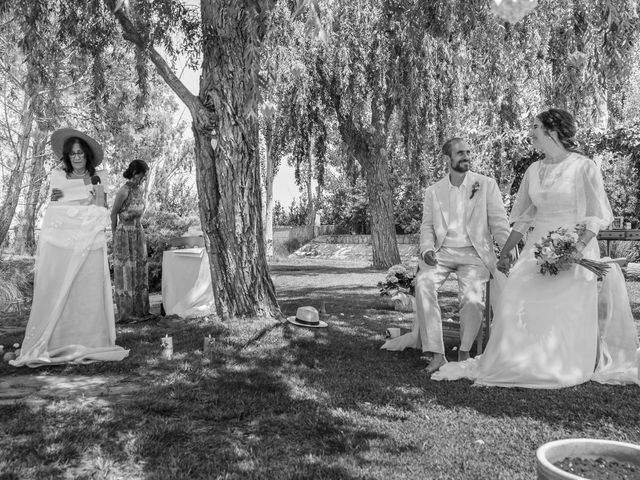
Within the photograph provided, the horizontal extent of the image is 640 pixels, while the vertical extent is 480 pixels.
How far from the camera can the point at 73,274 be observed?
582cm

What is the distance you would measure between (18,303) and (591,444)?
10264 mm

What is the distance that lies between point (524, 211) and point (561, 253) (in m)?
0.79

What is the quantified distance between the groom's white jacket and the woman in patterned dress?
409cm

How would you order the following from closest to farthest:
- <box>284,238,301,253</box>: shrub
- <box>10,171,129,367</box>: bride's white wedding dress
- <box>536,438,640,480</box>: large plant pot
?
<box>536,438,640,480</box>: large plant pot → <box>10,171,129,367</box>: bride's white wedding dress → <box>284,238,301,253</box>: shrub

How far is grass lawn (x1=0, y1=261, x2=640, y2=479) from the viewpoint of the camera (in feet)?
9.96

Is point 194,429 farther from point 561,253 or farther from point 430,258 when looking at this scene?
point 561,253

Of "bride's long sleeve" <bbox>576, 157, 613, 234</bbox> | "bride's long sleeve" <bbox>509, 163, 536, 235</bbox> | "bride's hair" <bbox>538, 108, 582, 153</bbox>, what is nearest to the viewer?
"bride's long sleeve" <bbox>576, 157, 613, 234</bbox>

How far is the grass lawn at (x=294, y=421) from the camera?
120 inches

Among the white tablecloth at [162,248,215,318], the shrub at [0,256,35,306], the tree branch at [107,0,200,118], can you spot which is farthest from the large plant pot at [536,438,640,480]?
the shrub at [0,256,35,306]

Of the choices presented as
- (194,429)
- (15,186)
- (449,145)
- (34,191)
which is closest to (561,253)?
(449,145)

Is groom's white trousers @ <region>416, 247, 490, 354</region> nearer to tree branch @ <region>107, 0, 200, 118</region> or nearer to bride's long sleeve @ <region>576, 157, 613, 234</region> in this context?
bride's long sleeve @ <region>576, 157, 613, 234</region>

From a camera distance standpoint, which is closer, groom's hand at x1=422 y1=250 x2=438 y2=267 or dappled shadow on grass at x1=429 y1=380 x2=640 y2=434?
dappled shadow on grass at x1=429 y1=380 x2=640 y2=434

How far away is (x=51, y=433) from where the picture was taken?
11.3 ft

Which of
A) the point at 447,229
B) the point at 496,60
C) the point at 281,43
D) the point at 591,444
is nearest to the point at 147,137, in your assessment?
the point at 281,43
